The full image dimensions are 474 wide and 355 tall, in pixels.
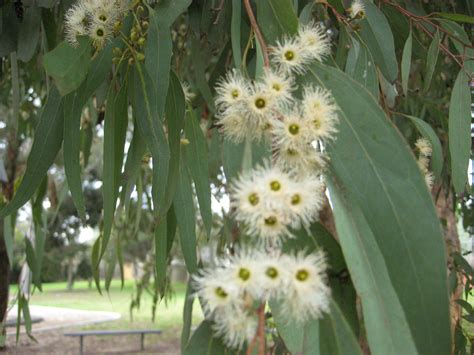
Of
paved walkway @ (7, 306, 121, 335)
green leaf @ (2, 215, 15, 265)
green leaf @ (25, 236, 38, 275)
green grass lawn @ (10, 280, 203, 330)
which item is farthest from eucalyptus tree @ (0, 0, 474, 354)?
paved walkway @ (7, 306, 121, 335)

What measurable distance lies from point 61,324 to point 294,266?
32.8ft

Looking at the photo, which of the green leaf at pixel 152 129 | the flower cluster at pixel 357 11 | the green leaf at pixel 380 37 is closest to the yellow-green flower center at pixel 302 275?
the green leaf at pixel 152 129

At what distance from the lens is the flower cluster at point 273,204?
A: 21.1 inches

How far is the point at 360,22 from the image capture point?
1221 millimetres

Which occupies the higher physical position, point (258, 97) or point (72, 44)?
point (72, 44)

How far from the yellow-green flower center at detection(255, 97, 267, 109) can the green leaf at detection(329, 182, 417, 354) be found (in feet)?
0.45

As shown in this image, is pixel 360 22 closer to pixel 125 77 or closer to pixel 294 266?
pixel 125 77

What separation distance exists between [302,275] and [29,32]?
3.47ft

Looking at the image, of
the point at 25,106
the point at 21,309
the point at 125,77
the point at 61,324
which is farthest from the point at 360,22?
the point at 61,324

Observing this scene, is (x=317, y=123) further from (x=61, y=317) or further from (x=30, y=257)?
(x=61, y=317)

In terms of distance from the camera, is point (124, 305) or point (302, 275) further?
point (124, 305)

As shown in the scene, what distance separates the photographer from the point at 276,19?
96cm

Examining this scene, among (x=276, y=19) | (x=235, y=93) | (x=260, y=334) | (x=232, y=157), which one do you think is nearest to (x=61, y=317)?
(x=276, y=19)

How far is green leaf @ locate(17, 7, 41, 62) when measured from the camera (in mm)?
1388
